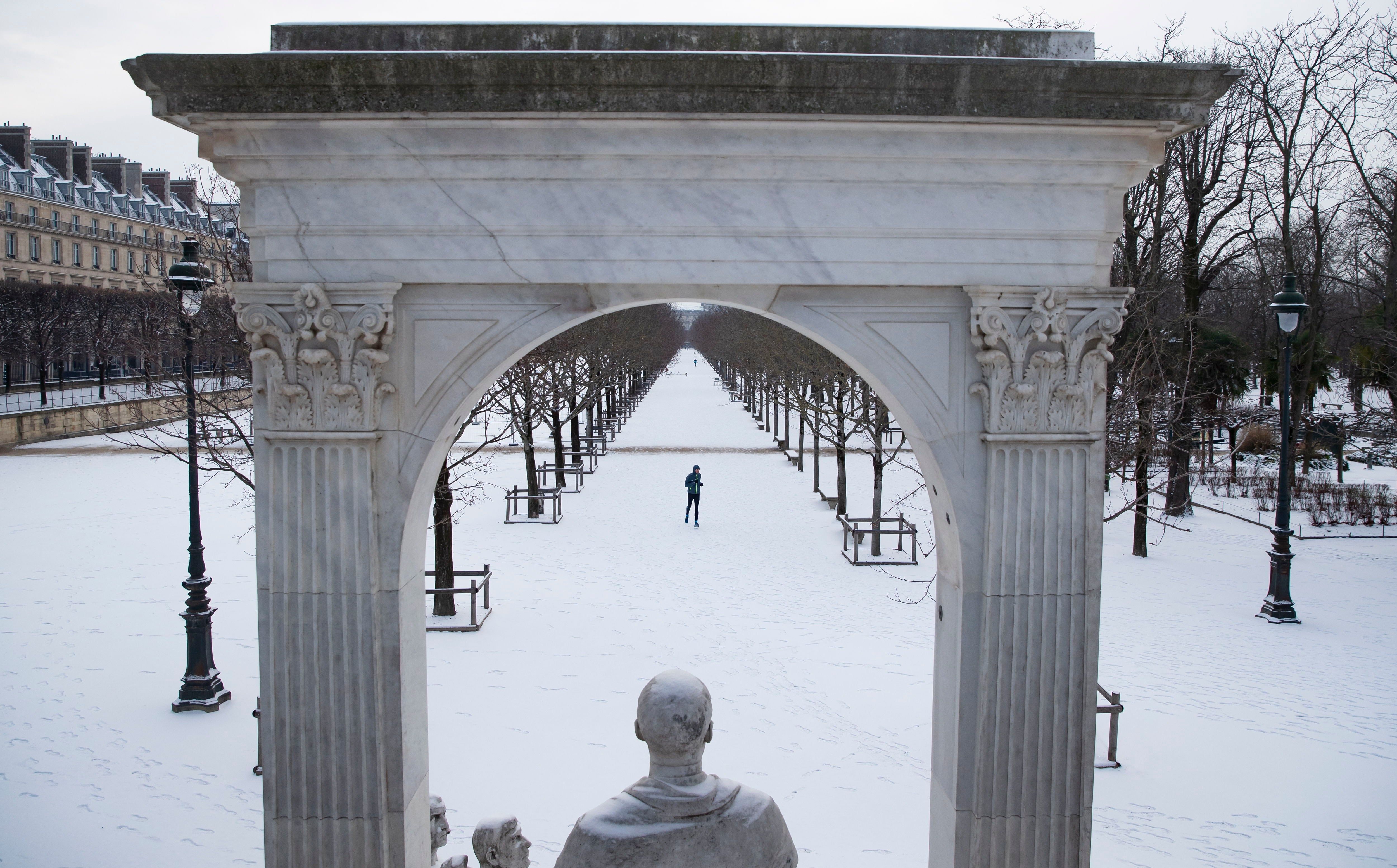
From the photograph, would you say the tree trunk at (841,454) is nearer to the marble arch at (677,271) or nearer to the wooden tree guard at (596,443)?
the wooden tree guard at (596,443)

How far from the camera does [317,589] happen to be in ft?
13.9

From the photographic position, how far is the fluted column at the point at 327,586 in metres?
4.14

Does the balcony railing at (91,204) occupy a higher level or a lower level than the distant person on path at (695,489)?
higher

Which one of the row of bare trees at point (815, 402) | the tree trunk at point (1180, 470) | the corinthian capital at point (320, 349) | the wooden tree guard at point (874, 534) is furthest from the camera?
the row of bare trees at point (815, 402)

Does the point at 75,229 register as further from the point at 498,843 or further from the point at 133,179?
the point at 498,843

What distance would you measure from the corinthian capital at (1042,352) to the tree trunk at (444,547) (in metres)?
9.33

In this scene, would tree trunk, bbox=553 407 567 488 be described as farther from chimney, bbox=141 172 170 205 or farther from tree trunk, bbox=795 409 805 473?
chimney, bbox=141 172 170 205

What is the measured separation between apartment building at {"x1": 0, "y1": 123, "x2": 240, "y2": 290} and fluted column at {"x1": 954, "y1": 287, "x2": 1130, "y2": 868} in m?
48.1

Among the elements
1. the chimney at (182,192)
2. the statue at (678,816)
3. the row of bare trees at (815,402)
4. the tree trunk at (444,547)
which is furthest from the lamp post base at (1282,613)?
the chimney at (182,192)

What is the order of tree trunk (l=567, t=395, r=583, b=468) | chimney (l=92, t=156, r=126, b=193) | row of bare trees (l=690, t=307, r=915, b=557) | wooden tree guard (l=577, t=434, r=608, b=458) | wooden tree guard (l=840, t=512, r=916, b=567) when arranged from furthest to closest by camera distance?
chimney (l=92, t=156, r=126, b=193), wooden tree guard (l=577, t=434, r=608, b=458), tree trunk (l=567, t=395, r=583, b=468), row of bare trees (l=690, t=307, r=915, b=557), wooden tree guard (l=840, t=512, r=916, b=567)

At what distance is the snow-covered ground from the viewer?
716 cm

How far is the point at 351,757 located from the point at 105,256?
65.3 meters

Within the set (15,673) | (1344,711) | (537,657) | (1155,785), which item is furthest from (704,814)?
(15,673)

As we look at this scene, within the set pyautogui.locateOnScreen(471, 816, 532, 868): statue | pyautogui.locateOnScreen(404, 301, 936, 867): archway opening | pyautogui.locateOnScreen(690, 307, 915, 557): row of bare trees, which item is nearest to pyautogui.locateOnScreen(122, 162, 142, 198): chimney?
pyautogui.locateOnScreen(690, 307, 915, 557): row of bare trees
